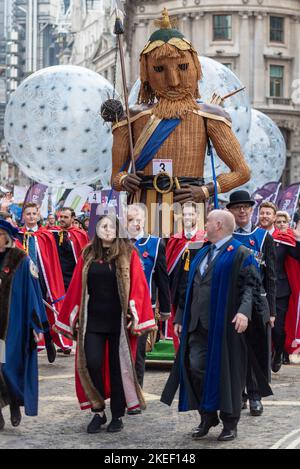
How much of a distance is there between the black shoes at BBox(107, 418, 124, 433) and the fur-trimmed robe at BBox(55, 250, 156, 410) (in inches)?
5.4

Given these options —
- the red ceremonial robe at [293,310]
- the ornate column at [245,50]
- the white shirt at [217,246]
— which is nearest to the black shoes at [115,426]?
the white shirt at [217,246]

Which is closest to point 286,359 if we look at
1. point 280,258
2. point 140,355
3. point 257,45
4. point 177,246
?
point 280,258

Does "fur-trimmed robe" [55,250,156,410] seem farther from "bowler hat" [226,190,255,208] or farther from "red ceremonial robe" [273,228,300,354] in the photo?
"red ceremonial robe" [273,228,300,354]

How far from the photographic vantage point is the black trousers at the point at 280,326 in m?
11.4

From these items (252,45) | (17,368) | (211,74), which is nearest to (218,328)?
(17,368)

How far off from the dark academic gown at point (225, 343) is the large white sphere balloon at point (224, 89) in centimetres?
638

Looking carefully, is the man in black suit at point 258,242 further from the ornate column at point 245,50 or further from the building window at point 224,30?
the building window at point 224,30

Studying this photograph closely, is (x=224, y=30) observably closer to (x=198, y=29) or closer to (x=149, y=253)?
(x=198, y=29)

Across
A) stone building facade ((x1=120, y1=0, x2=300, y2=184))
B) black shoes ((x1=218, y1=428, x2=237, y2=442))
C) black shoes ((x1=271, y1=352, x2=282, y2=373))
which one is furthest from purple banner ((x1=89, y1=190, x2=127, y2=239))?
stone building facade ((x1=120, y1=0, x2=300, y2=184))

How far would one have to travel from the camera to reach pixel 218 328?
7703 mm

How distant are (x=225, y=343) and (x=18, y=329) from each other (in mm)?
1669

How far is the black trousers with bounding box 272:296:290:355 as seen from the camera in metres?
11.4

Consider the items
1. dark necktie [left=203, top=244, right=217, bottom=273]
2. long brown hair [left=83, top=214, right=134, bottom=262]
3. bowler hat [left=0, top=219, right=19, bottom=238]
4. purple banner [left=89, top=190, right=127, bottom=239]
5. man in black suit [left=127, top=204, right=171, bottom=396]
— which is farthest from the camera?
man in black suit [left=127, top=204, right=171, bottom=396]

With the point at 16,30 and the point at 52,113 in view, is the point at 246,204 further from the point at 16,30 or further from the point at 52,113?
the point at 16,30
